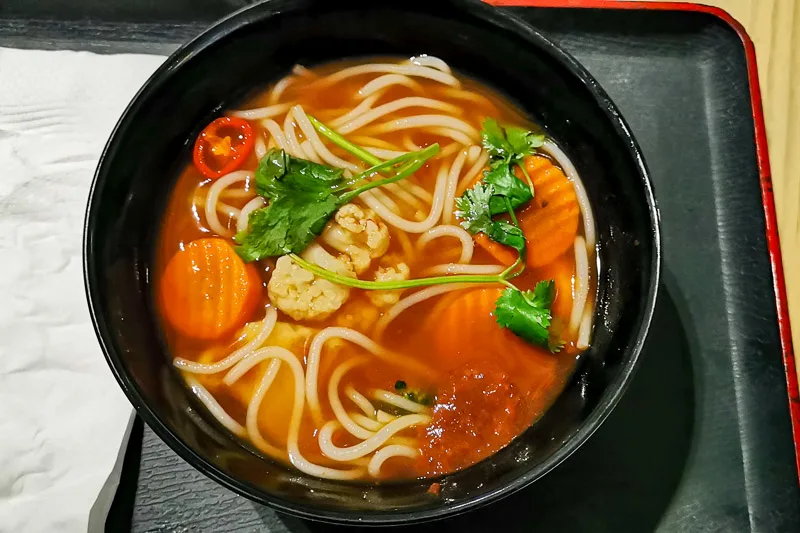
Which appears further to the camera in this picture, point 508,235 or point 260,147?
point 260,147

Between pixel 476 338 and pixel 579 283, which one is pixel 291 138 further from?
pixel 579 283

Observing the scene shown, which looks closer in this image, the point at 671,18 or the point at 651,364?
the point at 651,364

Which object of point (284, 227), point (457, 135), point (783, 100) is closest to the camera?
point (284, 227)

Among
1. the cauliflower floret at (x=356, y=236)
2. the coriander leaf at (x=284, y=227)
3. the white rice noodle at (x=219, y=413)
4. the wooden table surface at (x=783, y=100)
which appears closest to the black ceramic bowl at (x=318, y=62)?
the white rice noodle at (x=219, y=413)

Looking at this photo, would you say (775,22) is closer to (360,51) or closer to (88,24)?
(360,51)

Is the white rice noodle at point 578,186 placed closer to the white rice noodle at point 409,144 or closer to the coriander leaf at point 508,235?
the coriander leaf at point 508,235

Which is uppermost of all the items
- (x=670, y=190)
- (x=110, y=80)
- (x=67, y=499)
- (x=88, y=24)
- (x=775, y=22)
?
(x=775, y=22)

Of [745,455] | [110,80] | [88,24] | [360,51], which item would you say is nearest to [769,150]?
[745,455]

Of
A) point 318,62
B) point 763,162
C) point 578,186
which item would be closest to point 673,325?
point 578,186

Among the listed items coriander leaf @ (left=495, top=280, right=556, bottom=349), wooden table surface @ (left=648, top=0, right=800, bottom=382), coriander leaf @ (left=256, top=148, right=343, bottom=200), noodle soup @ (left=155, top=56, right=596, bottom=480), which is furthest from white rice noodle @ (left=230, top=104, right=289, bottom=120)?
wooden table surface @ (left=648, top=0, right=800, bottom=382)
